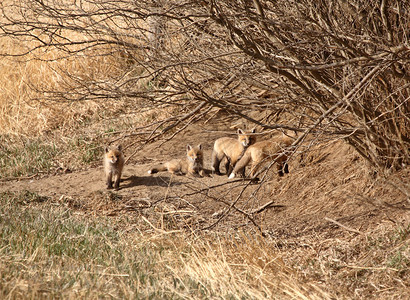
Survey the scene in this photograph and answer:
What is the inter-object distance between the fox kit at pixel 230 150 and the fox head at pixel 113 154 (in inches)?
73.2

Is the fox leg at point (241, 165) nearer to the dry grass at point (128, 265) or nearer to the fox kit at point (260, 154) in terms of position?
the fox kit at point (260, 154)

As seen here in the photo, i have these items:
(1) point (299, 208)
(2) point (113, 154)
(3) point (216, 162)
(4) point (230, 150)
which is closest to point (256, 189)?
(1) point (299, 208)

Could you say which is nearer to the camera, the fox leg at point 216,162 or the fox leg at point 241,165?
the fox leg at point 241,165

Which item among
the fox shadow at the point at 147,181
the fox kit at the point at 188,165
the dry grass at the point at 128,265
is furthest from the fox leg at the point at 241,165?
the dry grass at the point at 128,265

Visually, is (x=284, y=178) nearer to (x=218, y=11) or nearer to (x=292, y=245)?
(x=292, y=245)

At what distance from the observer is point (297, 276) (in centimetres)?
562

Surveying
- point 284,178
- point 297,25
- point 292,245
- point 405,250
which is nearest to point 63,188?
point 284,178

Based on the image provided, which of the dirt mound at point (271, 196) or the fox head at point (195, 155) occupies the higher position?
the fox head at point (195, 155)

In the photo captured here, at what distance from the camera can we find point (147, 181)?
977cm

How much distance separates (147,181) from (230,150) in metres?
1.64

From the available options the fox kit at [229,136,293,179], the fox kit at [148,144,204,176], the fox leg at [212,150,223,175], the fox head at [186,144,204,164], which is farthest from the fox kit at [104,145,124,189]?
the fox kit at [229,136,293,179]

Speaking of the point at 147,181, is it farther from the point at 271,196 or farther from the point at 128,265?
the point at 128,265

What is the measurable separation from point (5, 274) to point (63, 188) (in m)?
4.57

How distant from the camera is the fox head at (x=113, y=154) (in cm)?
955
